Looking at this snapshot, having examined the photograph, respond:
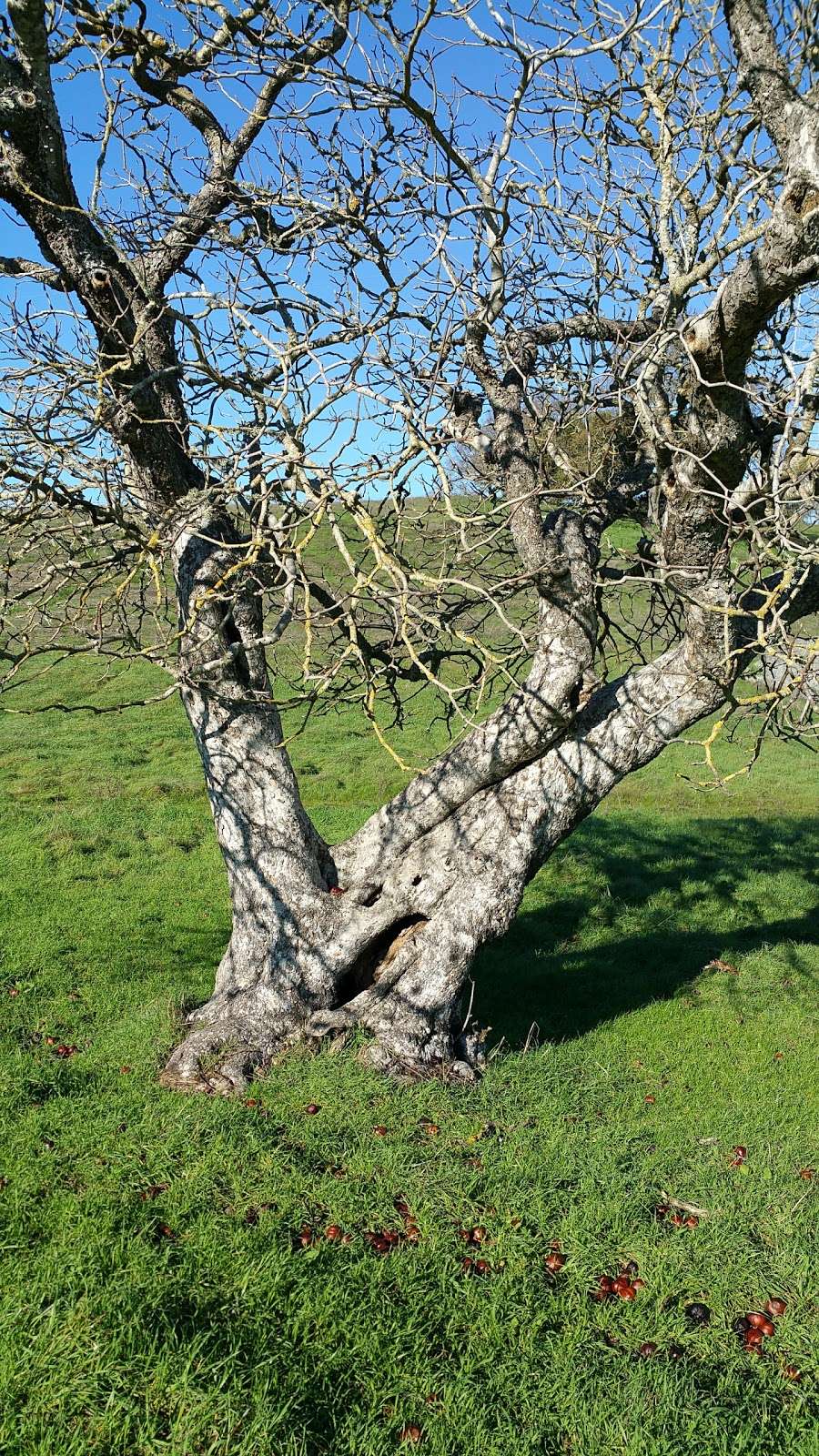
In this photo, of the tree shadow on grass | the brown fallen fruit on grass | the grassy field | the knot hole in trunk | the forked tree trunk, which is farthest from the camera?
the tree shadow on grass

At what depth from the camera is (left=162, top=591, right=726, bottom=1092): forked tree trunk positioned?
22.1 feet

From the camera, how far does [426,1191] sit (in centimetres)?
495

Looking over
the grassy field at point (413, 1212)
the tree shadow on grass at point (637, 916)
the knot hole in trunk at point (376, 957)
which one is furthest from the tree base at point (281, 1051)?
the tree shadow on grass at point (637, 916)

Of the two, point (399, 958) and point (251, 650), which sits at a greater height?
point (251, 650)

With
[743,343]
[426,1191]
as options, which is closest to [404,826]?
[426,1191]

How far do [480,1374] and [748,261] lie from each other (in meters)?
5.32

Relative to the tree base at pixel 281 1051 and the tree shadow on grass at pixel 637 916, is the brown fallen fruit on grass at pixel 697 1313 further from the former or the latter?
the tree shadow on grass at pixel 637 916

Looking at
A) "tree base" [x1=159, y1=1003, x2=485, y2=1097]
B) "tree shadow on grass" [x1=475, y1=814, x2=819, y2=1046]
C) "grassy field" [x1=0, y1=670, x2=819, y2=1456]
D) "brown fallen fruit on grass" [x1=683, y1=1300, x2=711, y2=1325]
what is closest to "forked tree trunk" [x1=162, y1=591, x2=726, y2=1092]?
"tree base" [x1=159, y1=1003, x2=485, y2=1097]

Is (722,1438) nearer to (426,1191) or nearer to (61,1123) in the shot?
(426,1191)

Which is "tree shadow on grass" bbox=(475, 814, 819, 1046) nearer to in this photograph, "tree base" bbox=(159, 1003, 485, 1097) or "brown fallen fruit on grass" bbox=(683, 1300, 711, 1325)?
"tree base" bbox=(159, 1003, 485, 1097)

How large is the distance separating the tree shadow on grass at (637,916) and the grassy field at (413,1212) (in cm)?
7

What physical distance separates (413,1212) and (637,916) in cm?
657

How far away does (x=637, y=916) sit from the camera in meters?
10.8

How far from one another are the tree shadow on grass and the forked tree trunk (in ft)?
4.37
